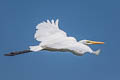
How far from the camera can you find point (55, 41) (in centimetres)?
1030

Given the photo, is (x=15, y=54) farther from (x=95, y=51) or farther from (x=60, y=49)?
(x=95, y=51)

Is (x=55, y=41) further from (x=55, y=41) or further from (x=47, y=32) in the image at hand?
(x=47, y=32)

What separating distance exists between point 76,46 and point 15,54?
2987mm

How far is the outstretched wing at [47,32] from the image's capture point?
10922 millimetres

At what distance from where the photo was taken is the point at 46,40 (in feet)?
35.2

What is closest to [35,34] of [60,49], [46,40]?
[46,40]

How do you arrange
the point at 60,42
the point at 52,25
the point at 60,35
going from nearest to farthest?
the point at 60,42
the point at 60,35
the point at 52,25

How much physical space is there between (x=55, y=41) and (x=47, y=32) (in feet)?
3.28

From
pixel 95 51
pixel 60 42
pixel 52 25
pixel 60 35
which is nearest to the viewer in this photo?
pixel 95 51

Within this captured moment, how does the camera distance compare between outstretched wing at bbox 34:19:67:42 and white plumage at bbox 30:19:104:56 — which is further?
outstretched wing at bbox 34:19:67:42

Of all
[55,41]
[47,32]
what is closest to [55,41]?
[55,41]

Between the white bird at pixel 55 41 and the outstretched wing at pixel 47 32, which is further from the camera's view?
the outstretched wing at pixel 47 32

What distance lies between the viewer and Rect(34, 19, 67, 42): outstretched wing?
430 inches

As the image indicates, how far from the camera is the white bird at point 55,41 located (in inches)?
384
